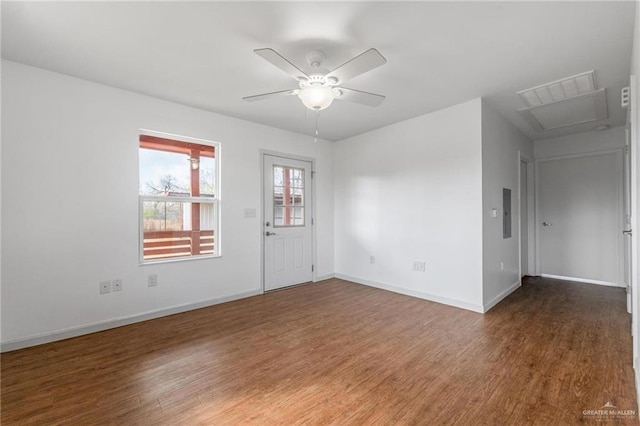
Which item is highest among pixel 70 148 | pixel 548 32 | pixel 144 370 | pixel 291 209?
pixel 548 32

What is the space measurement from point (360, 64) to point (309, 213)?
3090 mm

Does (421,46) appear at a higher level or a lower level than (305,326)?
higher

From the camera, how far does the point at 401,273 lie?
13.5 feet

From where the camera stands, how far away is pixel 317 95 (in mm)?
2297

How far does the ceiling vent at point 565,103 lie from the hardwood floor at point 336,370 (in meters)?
2.46

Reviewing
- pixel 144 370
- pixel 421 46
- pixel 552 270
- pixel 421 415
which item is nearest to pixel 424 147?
pixel 421 46

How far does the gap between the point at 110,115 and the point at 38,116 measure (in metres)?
0.55

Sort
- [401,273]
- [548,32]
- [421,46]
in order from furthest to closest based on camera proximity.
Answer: [401,273] → [421,46] → [548,32]

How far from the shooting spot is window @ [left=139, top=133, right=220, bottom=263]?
3.26 meters

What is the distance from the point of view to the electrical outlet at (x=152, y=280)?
319cm

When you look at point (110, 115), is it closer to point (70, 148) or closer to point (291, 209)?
point (70, 148)

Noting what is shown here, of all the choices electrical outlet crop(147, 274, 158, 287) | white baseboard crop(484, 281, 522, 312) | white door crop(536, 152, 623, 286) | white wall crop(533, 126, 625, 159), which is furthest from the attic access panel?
electrical outlet crop(147, 274, 158, 287)

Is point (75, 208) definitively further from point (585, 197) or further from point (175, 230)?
point (585, 197)

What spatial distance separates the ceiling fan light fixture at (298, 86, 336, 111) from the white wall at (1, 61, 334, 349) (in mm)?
1879
